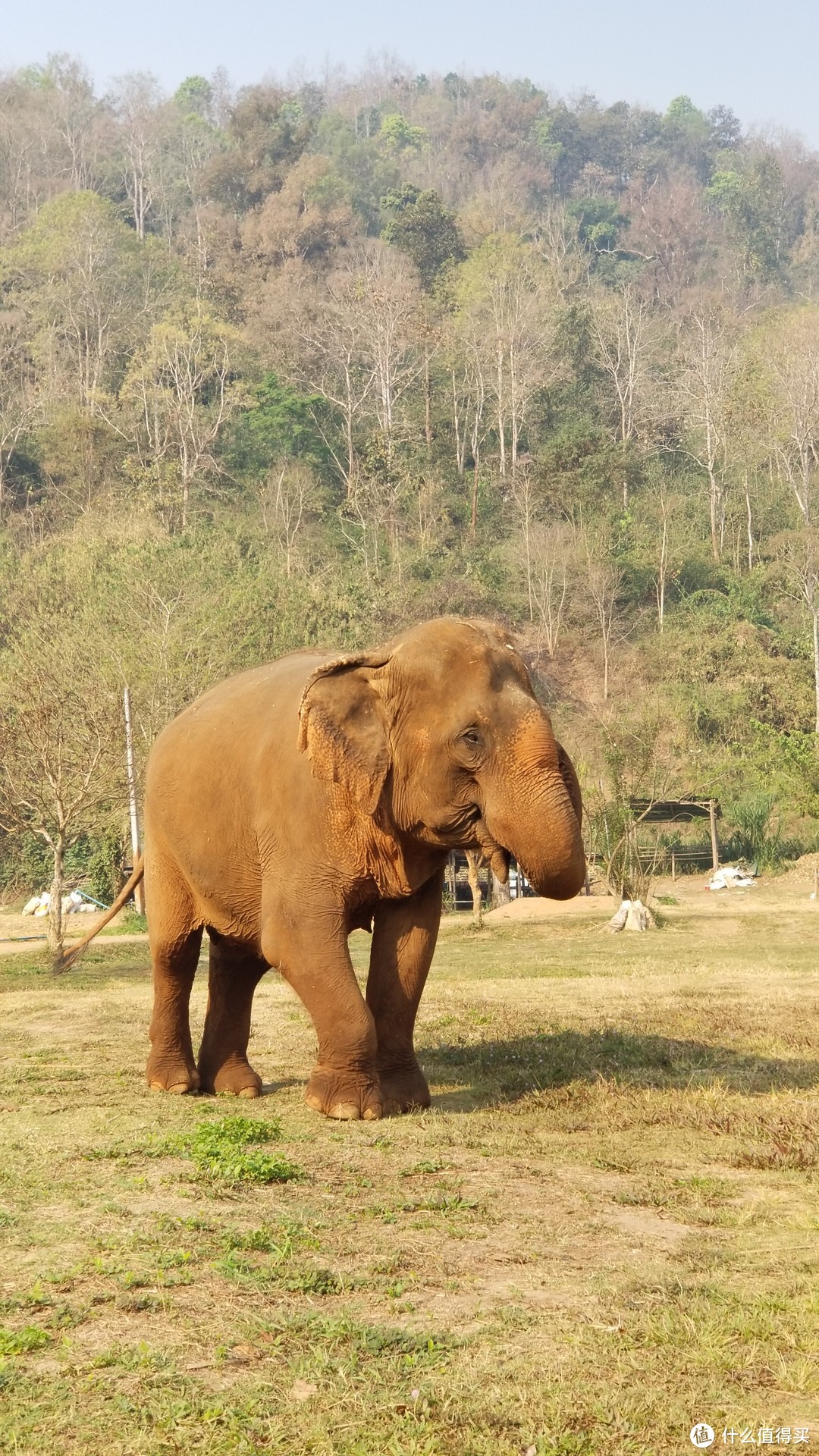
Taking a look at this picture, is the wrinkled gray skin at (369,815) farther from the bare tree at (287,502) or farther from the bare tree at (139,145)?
the bare tree at (139,145)

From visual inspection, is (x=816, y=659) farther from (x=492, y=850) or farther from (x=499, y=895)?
(x=492, y=850)

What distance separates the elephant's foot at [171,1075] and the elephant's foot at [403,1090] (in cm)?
146

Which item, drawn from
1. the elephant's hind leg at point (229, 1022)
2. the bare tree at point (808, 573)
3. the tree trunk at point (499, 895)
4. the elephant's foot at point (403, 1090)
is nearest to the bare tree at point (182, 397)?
the bare tree at point (808, 573)

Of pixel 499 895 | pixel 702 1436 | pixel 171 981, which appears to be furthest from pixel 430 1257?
pixel 499 895

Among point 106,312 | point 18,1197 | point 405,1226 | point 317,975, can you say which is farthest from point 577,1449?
point 106,312

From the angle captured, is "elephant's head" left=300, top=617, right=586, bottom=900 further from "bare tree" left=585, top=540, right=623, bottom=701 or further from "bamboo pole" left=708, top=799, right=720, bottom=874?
"bare tree" left=585, top=540, right=623, bottom=701

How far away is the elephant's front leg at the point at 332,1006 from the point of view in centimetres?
762

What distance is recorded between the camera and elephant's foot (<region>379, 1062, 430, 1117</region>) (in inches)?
314

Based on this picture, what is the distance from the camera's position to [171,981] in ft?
29.9

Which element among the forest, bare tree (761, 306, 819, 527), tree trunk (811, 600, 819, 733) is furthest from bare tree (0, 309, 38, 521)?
tree trunk (811, 600, 819, 733)

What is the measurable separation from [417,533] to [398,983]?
57.0 m

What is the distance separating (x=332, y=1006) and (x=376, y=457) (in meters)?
60.8

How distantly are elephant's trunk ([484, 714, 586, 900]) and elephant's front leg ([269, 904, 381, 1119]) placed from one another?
1.12 metres

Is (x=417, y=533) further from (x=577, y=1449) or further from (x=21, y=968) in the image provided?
(x=577, y=1449)
